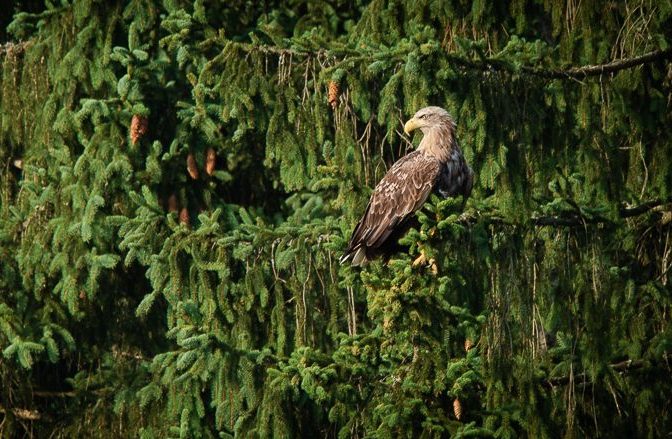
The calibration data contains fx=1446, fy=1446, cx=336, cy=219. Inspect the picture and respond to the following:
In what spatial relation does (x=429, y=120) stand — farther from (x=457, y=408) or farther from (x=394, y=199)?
(x=457, y=408)

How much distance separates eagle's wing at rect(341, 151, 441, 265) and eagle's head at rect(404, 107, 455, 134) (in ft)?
0.61

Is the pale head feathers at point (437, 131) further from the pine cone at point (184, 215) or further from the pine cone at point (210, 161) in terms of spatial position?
the pine cone at point (184, 215)

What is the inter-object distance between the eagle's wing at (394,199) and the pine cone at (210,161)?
1621mm

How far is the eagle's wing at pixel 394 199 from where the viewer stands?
27.5ft

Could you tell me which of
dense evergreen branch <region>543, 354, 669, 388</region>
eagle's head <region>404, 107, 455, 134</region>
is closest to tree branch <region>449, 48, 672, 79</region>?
eagle's head <region>404, 107, 455, 134</region>

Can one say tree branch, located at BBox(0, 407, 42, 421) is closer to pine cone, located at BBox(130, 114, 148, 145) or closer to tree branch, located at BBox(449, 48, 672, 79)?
pine cone, located at BBox(130, 114, 148, 145)

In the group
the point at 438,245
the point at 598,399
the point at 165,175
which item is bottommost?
the point at 598,399

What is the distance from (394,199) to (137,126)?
1.92m

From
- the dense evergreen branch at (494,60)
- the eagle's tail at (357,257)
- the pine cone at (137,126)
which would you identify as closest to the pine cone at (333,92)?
the dense evergreen branch at (494,60)

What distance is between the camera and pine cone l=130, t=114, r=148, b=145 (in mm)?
9414

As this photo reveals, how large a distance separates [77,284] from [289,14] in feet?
8.38

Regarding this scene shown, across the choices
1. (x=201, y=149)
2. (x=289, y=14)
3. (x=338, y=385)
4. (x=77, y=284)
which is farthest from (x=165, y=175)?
(x=338, y=385)

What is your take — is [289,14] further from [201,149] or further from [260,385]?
[260,385]

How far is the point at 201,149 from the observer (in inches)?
385
